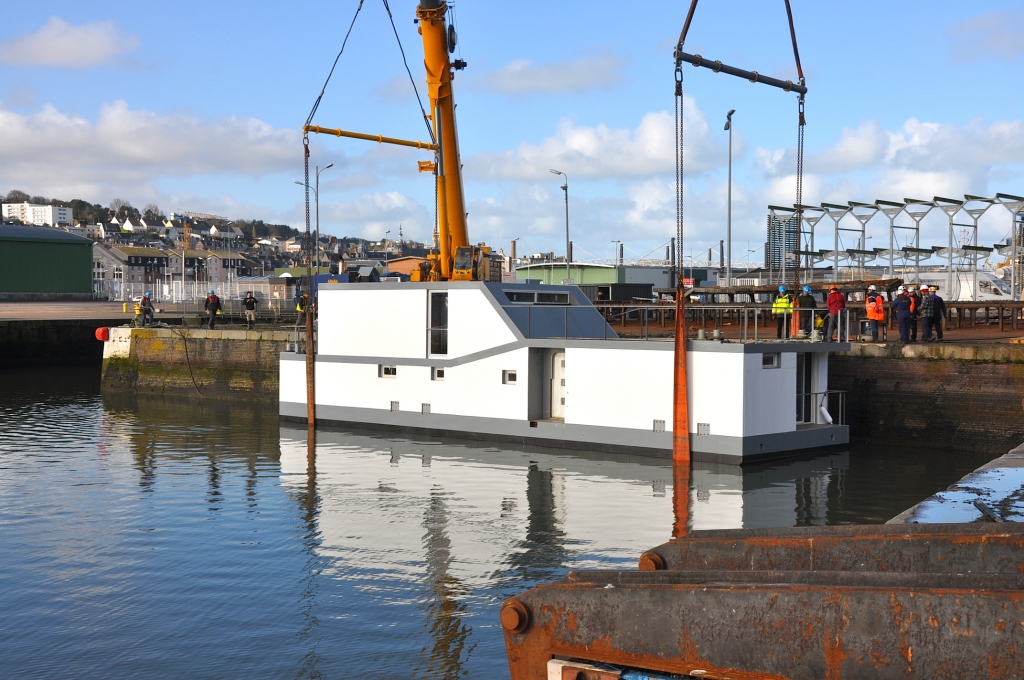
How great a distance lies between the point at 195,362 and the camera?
34156 millimetres

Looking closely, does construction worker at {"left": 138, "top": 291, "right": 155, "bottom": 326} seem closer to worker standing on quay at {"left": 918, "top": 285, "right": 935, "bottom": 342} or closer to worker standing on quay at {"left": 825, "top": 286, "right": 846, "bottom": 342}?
worker standing on quay at {"left": 825, "top": 286, "right": 846, "bottom": 342}

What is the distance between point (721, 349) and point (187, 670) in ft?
Result: 39.9

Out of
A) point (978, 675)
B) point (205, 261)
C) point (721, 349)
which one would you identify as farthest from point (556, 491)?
point (205, 261)

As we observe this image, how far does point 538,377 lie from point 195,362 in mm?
17280

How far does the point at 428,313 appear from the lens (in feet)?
74.3

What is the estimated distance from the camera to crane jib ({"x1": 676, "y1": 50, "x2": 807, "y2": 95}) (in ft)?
56.2

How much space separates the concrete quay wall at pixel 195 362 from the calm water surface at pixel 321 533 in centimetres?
749

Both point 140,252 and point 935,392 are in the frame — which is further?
point 140,252

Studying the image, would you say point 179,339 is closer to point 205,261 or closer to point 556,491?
point 556,491

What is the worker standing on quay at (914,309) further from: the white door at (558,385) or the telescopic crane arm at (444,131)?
the telescopic crane arm at (444,131)

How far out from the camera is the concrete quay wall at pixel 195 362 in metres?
32.4

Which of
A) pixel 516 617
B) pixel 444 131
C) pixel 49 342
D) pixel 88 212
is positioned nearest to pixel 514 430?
pixel 444 131

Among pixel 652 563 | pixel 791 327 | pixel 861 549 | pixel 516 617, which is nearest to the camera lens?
pixel 516 617

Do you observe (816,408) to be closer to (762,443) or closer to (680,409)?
→ (762,443)
